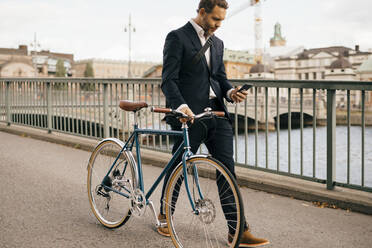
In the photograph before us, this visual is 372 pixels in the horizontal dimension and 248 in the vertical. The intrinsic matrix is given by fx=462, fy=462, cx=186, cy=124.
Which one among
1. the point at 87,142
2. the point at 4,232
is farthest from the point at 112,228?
the point at 87,142

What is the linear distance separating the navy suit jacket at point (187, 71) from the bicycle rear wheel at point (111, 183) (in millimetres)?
588

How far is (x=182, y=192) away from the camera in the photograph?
9.71 ft

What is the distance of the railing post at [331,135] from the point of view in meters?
4.52

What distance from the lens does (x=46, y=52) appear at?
132250 millimetres

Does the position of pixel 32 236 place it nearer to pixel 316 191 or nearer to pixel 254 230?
pixel 254 230

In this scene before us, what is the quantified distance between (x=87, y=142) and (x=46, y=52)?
13162 cm

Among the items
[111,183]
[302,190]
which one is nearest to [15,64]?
[302,190]

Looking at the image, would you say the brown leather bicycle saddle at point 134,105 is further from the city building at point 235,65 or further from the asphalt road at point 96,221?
the city building at point 235,65

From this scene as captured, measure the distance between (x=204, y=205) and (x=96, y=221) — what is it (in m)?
1.39

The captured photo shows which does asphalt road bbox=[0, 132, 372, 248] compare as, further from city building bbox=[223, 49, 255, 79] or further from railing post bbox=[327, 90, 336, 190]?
city building bbox=[223, 49, 255, 79]

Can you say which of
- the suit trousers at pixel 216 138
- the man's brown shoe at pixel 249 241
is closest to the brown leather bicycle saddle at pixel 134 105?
the suit trousers at pixel 216 138

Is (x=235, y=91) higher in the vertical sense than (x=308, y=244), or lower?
higher

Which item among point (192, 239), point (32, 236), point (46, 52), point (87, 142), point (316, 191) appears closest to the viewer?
point (192, 239)

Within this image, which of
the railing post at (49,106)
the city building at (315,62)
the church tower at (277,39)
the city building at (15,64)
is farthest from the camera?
the church tower at (277,39)
